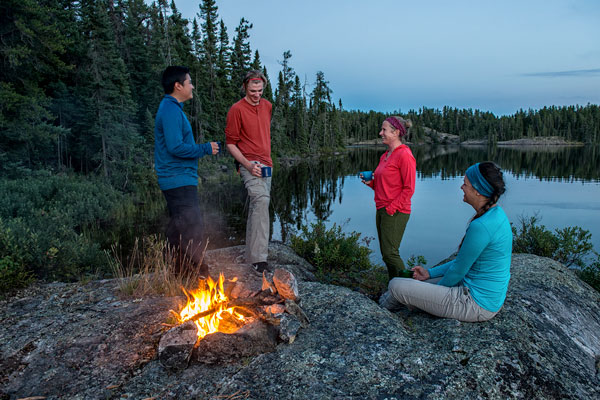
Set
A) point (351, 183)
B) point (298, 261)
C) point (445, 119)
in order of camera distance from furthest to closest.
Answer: point (445, 119), point (351, 183), point (298, 261)

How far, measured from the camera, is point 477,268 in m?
3.24

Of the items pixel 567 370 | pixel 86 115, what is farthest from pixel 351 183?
pixel 567 370

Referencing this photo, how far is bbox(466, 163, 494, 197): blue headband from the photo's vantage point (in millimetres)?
3047

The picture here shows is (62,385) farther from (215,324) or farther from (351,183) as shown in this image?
(351,183)

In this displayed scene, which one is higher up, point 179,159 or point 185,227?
point 179,159

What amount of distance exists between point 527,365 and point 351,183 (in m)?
25.7

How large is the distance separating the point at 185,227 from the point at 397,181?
2.61 metres

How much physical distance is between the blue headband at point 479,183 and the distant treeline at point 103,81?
15.0m

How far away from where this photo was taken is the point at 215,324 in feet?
10.1

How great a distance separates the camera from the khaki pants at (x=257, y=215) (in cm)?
448

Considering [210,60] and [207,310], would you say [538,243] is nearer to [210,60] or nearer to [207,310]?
[207,310]

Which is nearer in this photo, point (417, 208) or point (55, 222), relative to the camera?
point (55, 222)

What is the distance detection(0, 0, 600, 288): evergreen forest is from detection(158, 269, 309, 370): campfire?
2650 millimetres

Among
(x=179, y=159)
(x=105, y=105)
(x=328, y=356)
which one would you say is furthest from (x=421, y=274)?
(x=105, y=105)
